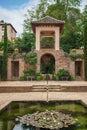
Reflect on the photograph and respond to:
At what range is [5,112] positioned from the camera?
448 inches

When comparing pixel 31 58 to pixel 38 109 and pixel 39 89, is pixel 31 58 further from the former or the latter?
pixel 38 109

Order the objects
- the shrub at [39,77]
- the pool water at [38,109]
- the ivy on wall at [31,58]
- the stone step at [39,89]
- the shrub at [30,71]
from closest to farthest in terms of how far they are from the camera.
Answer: the pool water at [38,109] < the stone step at [39,89] < the shrub at [39,77] < the shrub at [30,71] < the ivy on wall at [31,58]

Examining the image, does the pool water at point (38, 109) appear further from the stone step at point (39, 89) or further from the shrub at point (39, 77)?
the shrub at point (39, 77)

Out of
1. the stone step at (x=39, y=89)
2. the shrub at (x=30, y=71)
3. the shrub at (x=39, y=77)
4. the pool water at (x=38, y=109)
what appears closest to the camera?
the pool water at (x=38, y=109)

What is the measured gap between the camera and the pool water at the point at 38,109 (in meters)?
8.69

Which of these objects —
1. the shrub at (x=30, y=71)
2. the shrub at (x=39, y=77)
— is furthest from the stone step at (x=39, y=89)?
the shrub at (x=30, y=71)

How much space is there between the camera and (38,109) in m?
12.2

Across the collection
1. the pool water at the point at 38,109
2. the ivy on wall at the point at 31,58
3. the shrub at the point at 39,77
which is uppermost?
the ivy on wall at the point at 31,58

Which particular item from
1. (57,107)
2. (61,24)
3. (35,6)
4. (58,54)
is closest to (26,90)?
(57,107)

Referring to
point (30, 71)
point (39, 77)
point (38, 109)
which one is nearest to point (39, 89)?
point (39, 77)

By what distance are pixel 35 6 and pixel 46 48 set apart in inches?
680

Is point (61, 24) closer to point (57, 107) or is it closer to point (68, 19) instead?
point (68, 19)

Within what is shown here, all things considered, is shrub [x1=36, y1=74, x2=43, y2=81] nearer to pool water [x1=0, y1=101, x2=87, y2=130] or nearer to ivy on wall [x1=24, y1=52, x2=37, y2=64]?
ivy on wall [x1=24, y1=52, x2=37, y2=64]

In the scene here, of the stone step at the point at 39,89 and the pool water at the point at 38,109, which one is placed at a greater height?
the stone step at the point at 39,89
